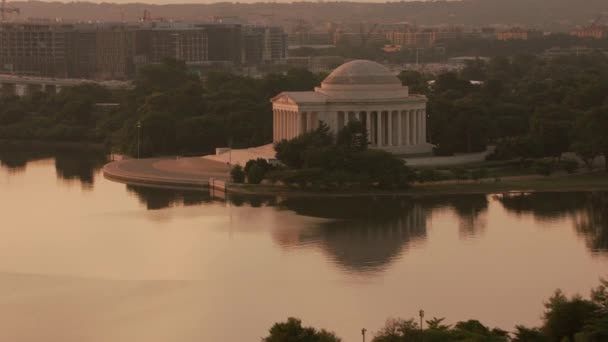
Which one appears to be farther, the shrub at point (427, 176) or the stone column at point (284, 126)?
the stone column at point (284, 126)

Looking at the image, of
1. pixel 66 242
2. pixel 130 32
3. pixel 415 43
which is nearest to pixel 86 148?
pixel 66 242

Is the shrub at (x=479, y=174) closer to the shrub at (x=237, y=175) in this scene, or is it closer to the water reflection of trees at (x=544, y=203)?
the water reflection of trees at (x=544, y=203)

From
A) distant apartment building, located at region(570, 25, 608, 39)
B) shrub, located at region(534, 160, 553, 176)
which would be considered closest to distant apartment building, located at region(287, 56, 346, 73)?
distant apartment building, located at region(570, 25, 608, 39)

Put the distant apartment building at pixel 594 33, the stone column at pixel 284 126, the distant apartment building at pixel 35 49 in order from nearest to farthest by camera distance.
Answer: the stone column at pixel 284 126 < the distant apartment building at pixel 35 49 < the distant apartment building at pixel 594 33

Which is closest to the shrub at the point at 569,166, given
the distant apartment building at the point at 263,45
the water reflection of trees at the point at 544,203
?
the water reflection of trees at the point at 544,203

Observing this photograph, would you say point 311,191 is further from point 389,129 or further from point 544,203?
point 389,129

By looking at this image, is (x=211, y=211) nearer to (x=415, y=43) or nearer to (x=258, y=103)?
(x=258, y=103)
